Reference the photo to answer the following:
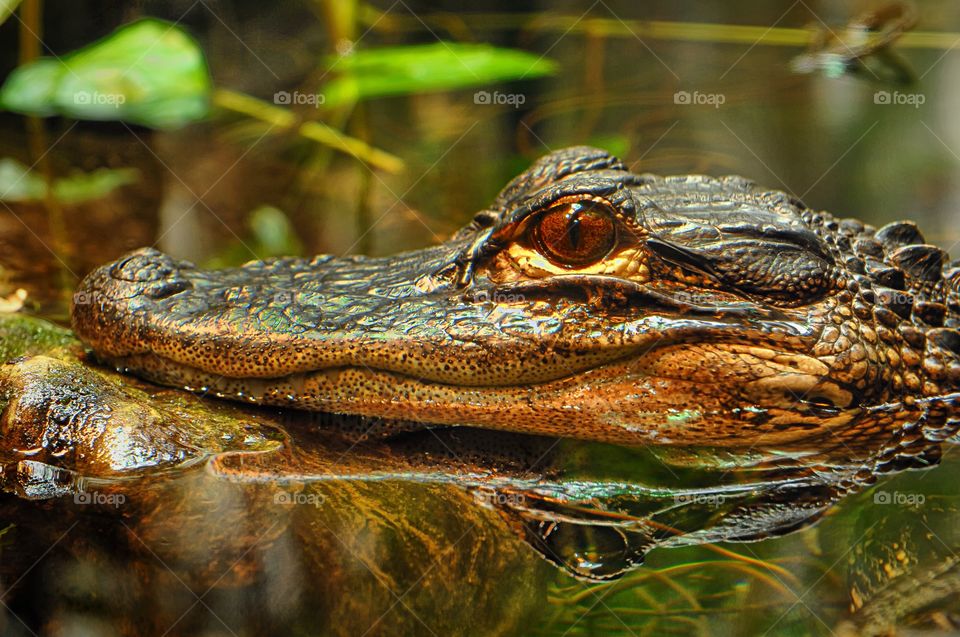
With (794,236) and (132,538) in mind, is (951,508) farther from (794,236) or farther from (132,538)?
(132,538)

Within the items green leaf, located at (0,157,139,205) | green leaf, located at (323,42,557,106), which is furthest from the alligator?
green leaf, located at (0,157,139,205)

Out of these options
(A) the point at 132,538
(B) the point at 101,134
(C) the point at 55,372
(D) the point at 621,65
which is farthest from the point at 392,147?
(A) the point at 132,538

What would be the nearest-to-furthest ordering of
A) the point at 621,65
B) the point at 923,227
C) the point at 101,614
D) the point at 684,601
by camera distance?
the point at 101,614 < the point at 684,601 < the point at 923,227 < the point at 621,65

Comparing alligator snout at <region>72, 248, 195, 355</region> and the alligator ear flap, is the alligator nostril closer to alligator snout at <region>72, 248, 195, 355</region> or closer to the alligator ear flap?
alligator snout at <region>72, 248, 195, 355</region>

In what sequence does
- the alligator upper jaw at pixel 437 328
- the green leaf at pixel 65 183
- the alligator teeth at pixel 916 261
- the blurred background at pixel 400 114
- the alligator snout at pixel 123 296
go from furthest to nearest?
the green leaf at pixel 65 183
the blurred background at pixel 400 114
the alligator teeth at pixel 916 261
the alligator snout at pixel 123 296
the alligator upper jaw at pixel 437 328

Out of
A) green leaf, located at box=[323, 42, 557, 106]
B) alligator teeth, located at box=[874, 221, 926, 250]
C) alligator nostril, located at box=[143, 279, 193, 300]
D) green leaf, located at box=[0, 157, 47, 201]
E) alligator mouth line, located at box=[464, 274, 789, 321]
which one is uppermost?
green leaf, located at box=[323, 42, 557, 106]

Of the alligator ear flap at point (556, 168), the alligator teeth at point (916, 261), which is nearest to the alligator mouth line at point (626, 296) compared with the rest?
the alligator ear flap at point (556, 168)

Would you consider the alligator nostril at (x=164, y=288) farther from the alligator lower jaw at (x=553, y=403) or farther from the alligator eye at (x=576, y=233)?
the alligator eye at (x=576, y=233)
